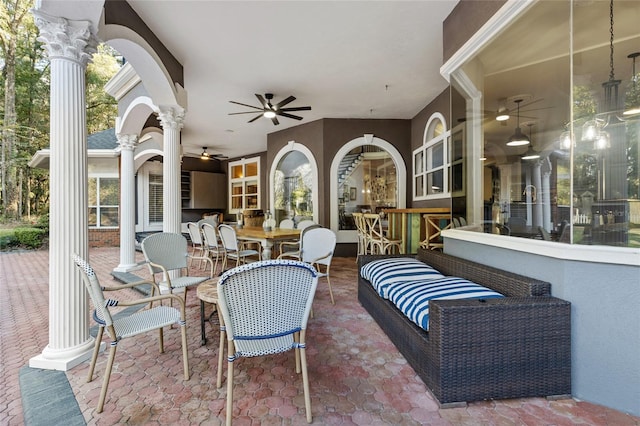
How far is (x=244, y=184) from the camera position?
10617mm

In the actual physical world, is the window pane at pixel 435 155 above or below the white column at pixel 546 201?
above

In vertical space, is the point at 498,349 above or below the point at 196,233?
below

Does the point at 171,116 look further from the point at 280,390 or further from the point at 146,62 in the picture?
the point at 280,390

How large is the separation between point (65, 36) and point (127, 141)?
154 inches

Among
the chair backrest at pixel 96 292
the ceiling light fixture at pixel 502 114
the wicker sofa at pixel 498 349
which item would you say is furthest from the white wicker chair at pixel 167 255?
the ceiling light fixture at pixel 502 114

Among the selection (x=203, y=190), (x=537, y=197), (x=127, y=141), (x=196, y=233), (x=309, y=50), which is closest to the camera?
(x=309, y=50)

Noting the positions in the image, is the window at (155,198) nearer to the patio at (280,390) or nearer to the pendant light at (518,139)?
the patio at (280,390)

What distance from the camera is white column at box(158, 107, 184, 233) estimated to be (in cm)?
416

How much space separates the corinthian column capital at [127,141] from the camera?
5.61 m

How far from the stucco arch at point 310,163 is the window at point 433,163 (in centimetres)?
220

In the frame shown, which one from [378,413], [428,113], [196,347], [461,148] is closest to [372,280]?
[378,413]

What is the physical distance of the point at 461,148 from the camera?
3.83 meters

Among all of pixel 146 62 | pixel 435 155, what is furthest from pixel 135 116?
pixel 435 155

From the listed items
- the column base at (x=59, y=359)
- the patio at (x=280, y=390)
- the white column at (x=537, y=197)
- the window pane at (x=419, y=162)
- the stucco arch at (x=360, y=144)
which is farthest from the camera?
the stucco arch at (x=360, y=144)
